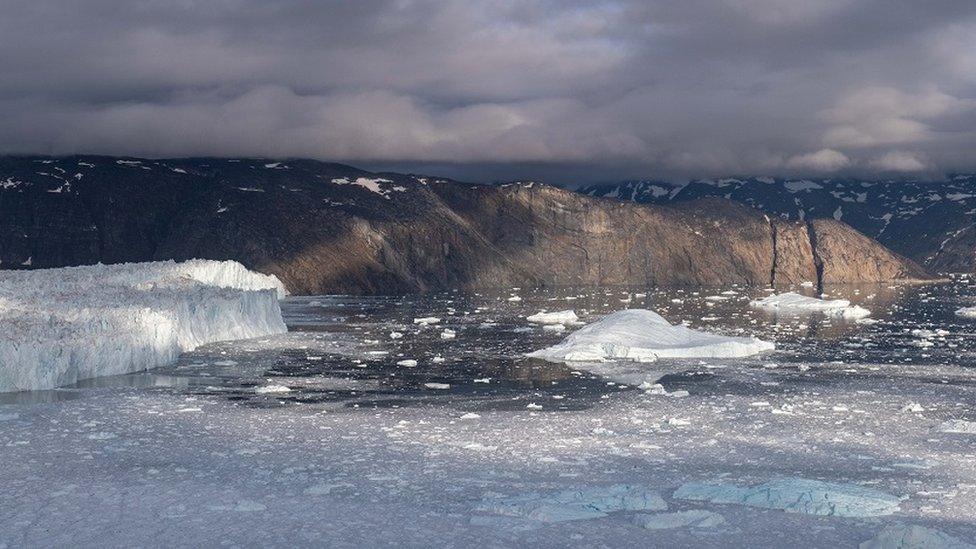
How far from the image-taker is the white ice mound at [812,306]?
69.4 m

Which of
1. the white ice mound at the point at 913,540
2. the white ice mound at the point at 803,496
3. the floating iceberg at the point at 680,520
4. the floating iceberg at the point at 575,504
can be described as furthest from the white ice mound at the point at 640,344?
the white ice mound at the point at 913,540

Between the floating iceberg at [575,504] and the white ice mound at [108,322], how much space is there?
19053mm

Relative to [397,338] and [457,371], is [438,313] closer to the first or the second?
[397,338]

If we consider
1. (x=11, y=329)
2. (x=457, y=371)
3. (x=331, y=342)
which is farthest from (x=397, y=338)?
(x=11, y=329)

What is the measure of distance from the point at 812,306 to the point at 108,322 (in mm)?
62644

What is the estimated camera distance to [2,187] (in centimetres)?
18138

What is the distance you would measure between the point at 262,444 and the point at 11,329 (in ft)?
45.0

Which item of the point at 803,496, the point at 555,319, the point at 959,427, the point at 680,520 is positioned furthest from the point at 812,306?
the point at 680,520

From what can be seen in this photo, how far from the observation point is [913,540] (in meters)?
12.1

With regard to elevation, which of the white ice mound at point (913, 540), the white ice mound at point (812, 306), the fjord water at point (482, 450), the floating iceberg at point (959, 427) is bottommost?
the white ice mound at point (812, 306)

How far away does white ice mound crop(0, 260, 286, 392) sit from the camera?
28.2 meters

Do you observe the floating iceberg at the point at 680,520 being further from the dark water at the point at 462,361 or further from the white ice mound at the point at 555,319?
the white ice mound at the point at 555,319

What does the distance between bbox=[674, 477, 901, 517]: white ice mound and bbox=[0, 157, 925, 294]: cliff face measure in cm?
12487

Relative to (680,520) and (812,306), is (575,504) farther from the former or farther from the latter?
(812,306)
